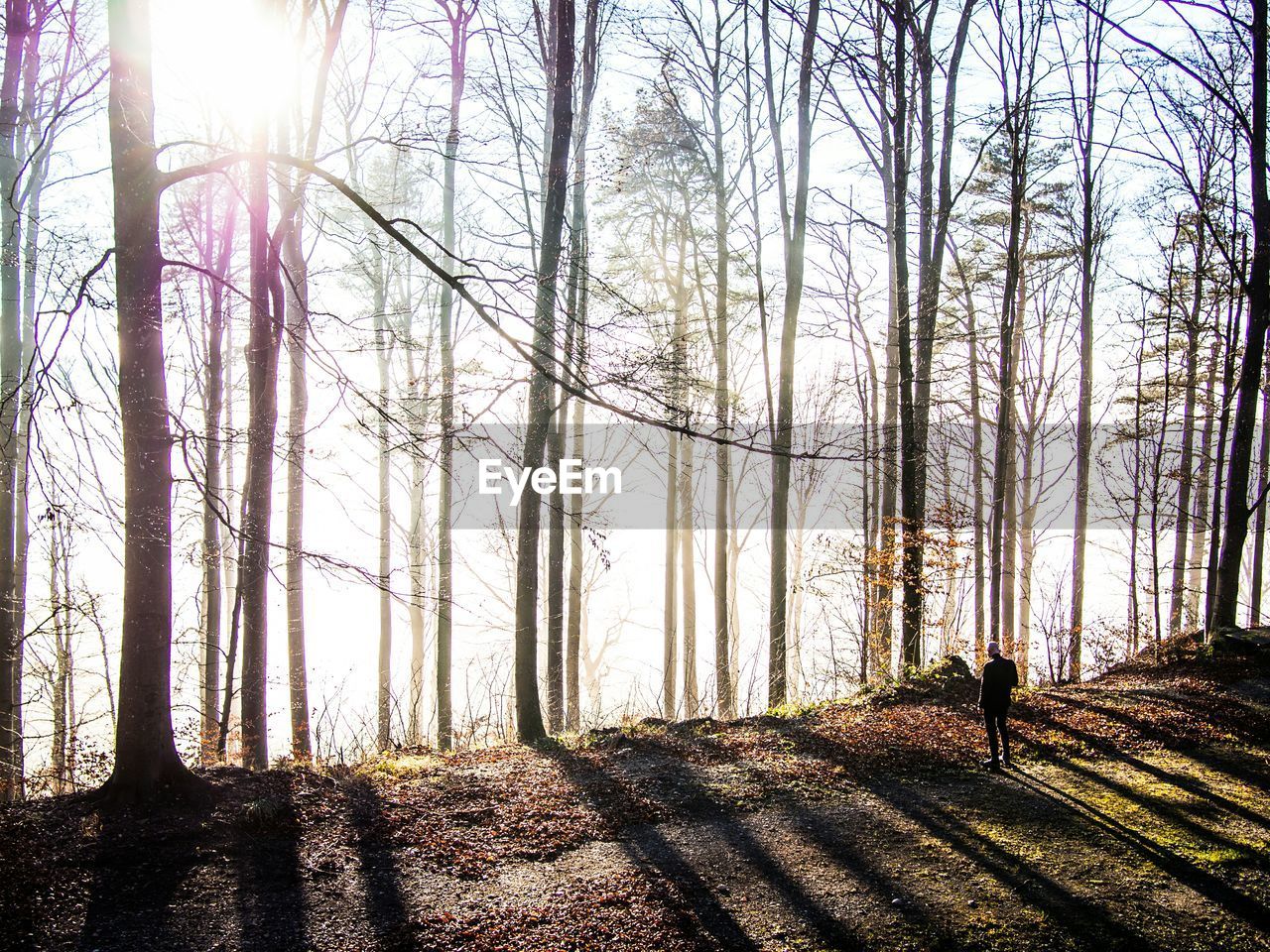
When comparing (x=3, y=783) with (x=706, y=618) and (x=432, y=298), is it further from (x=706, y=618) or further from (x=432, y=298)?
(x=706, y=618)

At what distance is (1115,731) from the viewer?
834cm

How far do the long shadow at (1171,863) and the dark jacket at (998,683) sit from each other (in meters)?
0.77

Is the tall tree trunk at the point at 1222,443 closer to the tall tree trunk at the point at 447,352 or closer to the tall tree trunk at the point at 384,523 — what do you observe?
the tall tree trunk at the point at 447,352

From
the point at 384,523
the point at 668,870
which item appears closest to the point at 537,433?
the point at 668,870

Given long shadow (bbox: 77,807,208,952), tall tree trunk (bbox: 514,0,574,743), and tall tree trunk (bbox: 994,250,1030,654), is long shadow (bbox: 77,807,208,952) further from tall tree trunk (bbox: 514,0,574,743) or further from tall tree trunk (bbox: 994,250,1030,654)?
tall tree trunk (bbox: 994,250,1030,654)

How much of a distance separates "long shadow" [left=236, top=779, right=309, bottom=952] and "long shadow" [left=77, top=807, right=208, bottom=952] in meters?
0.30

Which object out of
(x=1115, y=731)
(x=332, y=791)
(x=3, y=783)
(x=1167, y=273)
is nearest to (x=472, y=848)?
(x=332, y=791)

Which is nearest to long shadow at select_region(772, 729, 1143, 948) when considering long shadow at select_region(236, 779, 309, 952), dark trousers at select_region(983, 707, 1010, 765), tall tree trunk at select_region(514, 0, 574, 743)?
dark trousers at select_region(983, 707, 1010, 765)

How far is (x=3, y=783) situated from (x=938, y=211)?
14.4m

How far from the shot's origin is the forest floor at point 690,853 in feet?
14.4

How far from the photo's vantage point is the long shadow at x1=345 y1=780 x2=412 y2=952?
436 cm

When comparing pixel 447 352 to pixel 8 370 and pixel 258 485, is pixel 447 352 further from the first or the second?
pixel 8 370

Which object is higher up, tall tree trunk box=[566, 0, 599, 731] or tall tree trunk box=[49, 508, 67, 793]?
tall tree trunk box=[566, 0, 599, 731]
